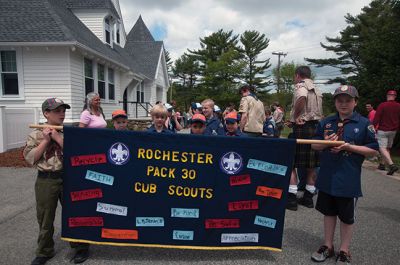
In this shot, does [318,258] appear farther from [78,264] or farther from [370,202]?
[370,202]

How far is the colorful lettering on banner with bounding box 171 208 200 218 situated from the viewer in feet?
10.5

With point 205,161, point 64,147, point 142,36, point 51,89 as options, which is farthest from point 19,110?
point 142,36

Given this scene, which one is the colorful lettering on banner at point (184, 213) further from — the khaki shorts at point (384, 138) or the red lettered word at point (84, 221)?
the khaki shorts at point (384, 138)

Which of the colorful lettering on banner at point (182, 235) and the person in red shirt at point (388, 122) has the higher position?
the person in red shirt at point (388, 122)

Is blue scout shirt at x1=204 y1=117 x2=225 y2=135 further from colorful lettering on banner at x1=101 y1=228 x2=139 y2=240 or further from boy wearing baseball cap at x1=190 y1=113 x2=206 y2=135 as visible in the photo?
colorful lettering on banner at x1=101 y1=228 x2=139 y2=240

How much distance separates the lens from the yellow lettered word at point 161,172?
3.17 metres

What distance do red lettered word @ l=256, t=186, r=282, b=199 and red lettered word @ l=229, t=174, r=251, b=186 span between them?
146 mm

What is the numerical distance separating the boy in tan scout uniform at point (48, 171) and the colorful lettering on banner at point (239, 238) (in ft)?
5.01

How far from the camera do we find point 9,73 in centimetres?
1162

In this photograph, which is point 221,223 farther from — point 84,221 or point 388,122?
point 388,122

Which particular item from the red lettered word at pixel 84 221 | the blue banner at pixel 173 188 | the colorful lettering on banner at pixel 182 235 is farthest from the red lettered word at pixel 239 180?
the red lettered word at pixel 84 221

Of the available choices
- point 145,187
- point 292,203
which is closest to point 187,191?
point 145,187

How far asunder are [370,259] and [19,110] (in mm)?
10864

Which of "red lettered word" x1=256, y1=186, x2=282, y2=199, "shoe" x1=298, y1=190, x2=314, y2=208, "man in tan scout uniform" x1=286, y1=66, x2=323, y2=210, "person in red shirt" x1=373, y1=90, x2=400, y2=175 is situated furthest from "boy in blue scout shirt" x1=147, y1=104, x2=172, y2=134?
"person in red shirt" x1=373, y1=90, x2=400, y2=175
